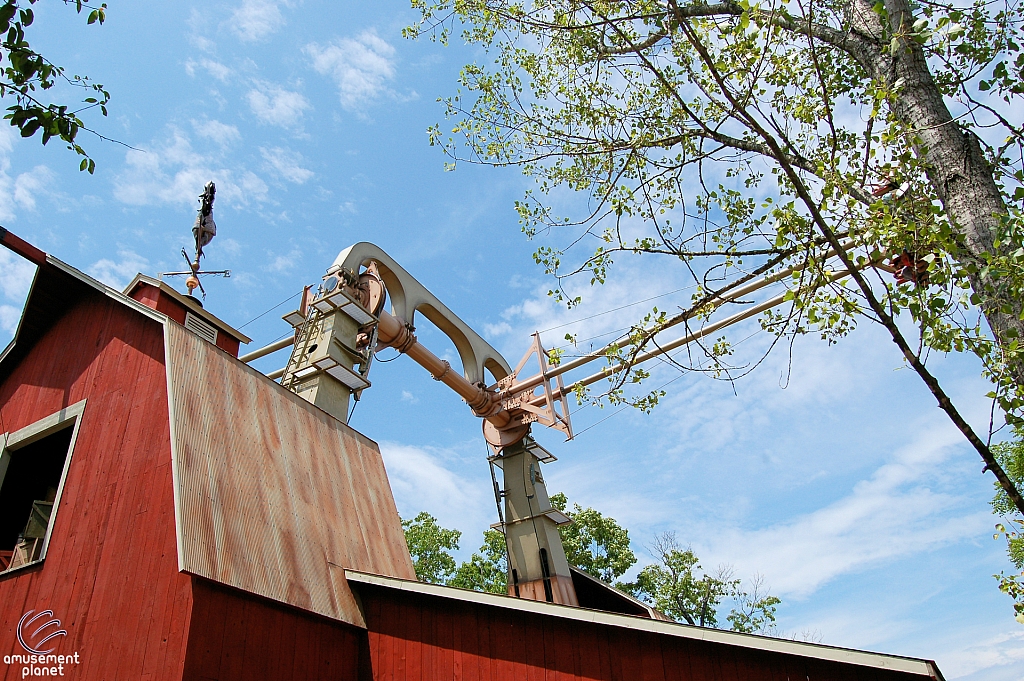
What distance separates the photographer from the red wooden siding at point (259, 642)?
7.21 m

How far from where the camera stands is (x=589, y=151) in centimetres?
771

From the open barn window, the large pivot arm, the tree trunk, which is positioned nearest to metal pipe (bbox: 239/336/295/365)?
the large pivot arm

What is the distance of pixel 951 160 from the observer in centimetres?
595

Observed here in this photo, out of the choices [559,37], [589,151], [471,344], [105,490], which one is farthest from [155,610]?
[471,344]

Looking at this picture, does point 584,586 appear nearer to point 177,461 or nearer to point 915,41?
point 177,461

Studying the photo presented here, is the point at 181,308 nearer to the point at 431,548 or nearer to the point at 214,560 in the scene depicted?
the point at 214,560

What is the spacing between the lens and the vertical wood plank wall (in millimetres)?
7301

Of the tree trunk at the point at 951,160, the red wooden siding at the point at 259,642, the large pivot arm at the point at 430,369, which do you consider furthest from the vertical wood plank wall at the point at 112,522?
the tree trunk at the point at 951,160

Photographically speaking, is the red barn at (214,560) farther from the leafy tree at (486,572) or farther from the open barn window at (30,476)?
the leafy tree at (486,572)

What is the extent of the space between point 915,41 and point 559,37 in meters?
3.96

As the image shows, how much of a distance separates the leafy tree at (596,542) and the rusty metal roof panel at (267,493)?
69.2 ft

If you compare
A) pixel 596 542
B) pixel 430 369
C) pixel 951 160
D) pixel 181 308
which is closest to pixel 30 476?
pixel 181 308

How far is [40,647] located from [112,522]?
146 cm

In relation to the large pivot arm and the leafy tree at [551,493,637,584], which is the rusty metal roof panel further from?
the leafy tree at [551,493,637,584]
